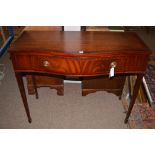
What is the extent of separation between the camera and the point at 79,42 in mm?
1235

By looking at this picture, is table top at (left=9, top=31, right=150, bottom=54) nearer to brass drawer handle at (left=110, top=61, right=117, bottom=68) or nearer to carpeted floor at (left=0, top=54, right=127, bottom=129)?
brass drawer handle at (left=110, top=61, right=117, bottom=68)

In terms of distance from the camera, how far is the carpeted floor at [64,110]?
1.67m

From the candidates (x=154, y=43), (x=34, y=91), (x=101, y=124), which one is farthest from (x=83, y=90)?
(x=154, y=43)

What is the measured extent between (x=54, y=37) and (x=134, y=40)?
65 centimetres

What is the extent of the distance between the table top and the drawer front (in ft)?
0.18

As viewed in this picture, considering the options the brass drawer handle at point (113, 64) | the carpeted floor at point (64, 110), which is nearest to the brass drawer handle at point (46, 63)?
the brass drawer handle at point (113, 64)

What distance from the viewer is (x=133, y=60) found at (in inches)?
44.8

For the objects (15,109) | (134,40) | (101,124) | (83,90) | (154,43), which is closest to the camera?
(134,40)

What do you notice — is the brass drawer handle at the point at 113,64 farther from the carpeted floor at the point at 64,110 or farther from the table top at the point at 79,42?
the carpeted floor at the point at 64,110

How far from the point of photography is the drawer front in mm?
1101

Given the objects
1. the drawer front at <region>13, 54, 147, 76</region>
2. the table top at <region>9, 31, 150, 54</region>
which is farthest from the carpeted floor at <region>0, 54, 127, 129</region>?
the table top at <region>9, 31, 150, 54</region>

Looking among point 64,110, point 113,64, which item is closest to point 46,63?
point 113,64

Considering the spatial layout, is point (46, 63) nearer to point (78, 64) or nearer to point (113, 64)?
point (78, 64)

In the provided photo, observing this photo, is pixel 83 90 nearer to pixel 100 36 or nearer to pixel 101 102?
pixel 101 102
